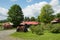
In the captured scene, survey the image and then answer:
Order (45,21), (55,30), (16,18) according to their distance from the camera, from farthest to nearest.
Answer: (16,18), (45,21), (55,30)

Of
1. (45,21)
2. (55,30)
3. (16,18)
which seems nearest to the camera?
(55,30)

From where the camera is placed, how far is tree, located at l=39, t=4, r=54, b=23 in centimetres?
8462

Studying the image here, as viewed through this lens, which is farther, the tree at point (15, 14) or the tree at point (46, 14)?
the tree at point (15, 14)

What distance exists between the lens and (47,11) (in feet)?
286

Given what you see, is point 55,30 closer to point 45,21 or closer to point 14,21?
point 45,21

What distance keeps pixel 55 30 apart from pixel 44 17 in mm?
53224

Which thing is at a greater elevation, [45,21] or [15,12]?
[15,12]

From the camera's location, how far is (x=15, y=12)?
94312mm

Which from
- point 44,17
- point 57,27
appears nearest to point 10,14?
point 44,17

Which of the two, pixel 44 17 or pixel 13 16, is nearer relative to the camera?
pixel 44 17

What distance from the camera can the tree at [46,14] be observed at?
8462 centimetres

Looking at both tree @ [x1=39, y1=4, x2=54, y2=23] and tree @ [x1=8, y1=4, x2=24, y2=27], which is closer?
tree @ [x1=39, y1=4, x2=54, y2=23]

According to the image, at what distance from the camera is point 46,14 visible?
86.0 m

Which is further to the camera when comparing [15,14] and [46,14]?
[15,14]
